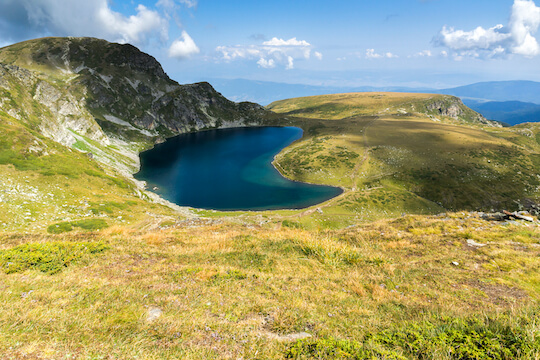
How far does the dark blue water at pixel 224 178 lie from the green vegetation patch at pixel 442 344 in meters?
70.3

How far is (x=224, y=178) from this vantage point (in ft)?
337

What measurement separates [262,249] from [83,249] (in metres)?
11.9

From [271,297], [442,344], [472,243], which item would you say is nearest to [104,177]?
[271,297]

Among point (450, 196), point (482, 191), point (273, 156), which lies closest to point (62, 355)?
point (450, 196)

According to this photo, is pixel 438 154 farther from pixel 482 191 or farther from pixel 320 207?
pixel 320 207

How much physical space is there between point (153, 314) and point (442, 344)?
9.35 meters

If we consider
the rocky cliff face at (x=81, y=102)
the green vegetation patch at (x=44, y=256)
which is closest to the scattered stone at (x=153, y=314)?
the green vegetation patch at (x=44, y=256)

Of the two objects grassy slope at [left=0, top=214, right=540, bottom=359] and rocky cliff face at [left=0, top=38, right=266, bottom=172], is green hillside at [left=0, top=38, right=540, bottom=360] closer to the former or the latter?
grassy slope at [left=0, top=214, right=540, bottom=359]

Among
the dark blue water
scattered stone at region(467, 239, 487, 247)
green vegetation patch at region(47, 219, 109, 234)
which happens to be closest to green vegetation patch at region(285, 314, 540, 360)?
scattered stone at region(467, 239, 487, 247)

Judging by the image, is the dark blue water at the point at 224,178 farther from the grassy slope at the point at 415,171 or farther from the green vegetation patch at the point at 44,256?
the green vegetation patch at the point at 44,256

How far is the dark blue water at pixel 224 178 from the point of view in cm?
8175

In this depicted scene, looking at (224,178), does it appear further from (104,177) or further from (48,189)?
(48,189)

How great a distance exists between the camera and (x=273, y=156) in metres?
142

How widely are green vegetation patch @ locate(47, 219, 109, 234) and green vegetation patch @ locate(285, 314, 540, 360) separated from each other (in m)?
40.6
